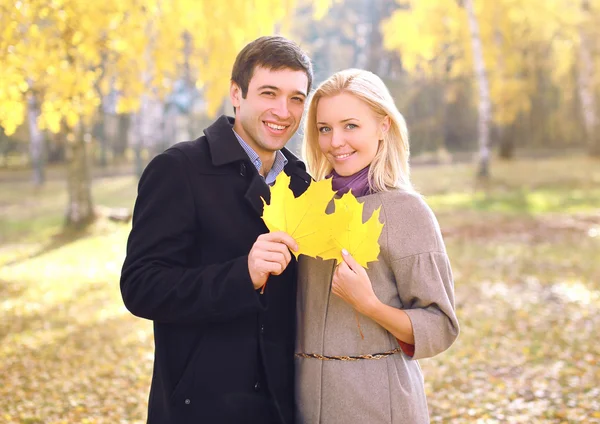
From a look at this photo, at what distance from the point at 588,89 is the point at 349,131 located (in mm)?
18948

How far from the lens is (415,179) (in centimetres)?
1700

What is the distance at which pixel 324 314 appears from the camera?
194 cm

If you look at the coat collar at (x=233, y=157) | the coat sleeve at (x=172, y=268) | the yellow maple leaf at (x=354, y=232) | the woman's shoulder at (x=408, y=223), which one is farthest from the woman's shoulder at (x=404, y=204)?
the coat sleeve at (x=172, y=268)

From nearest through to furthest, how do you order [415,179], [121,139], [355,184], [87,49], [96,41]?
1. [355,184]
2. [87,49]
3. [96,41]
4. [415,179]
5. [121,139]

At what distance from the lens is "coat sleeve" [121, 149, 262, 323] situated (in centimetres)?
174

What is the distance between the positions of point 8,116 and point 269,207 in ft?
13.2

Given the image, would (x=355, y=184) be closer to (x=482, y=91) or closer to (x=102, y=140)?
(x=482, y=91)

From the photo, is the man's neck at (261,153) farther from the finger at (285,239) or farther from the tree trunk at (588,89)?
the tree trunk at (588,89)

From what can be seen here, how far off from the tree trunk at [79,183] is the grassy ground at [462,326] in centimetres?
40

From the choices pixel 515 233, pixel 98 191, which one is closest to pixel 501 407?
pixel 515 233

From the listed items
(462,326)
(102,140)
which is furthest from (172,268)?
(102,140)

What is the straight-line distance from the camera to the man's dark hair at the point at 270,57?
2.04 metres

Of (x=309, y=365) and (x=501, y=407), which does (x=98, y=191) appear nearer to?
(x=501, y=407)

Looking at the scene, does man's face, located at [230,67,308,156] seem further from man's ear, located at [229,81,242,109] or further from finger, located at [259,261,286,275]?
finger, located at [259,261,286,275]
